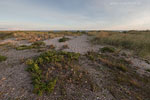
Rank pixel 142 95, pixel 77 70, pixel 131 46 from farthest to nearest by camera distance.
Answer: pixel 131 46 → pixel 77 70 → pixel 142 95

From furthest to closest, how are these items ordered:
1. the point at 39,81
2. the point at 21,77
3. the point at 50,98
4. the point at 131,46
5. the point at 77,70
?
1. the point at 131,46
2. the point at 77,70
3. the point at 21,77
4. the point at 39,81
5. the point at 50,98

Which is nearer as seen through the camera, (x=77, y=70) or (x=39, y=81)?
(x=39, y=81)

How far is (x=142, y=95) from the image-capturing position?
2.07m

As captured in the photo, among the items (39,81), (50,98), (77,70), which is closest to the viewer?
(50,98)

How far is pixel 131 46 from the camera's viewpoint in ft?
21.1

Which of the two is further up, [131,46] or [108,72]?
[131,46]

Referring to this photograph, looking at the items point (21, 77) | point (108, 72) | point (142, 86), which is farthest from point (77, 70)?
point (142, 86)

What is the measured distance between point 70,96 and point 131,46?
702 centimetres

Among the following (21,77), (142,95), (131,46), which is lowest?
(142,95)

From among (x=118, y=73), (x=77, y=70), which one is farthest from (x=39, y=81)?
(x=118, y=73)

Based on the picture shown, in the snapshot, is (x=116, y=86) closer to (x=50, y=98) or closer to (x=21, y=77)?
(x=50, y=98)

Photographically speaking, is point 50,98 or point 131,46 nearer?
point 50,98

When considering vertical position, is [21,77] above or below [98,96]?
above

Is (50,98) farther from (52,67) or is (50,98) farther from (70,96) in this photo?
(52,67)
